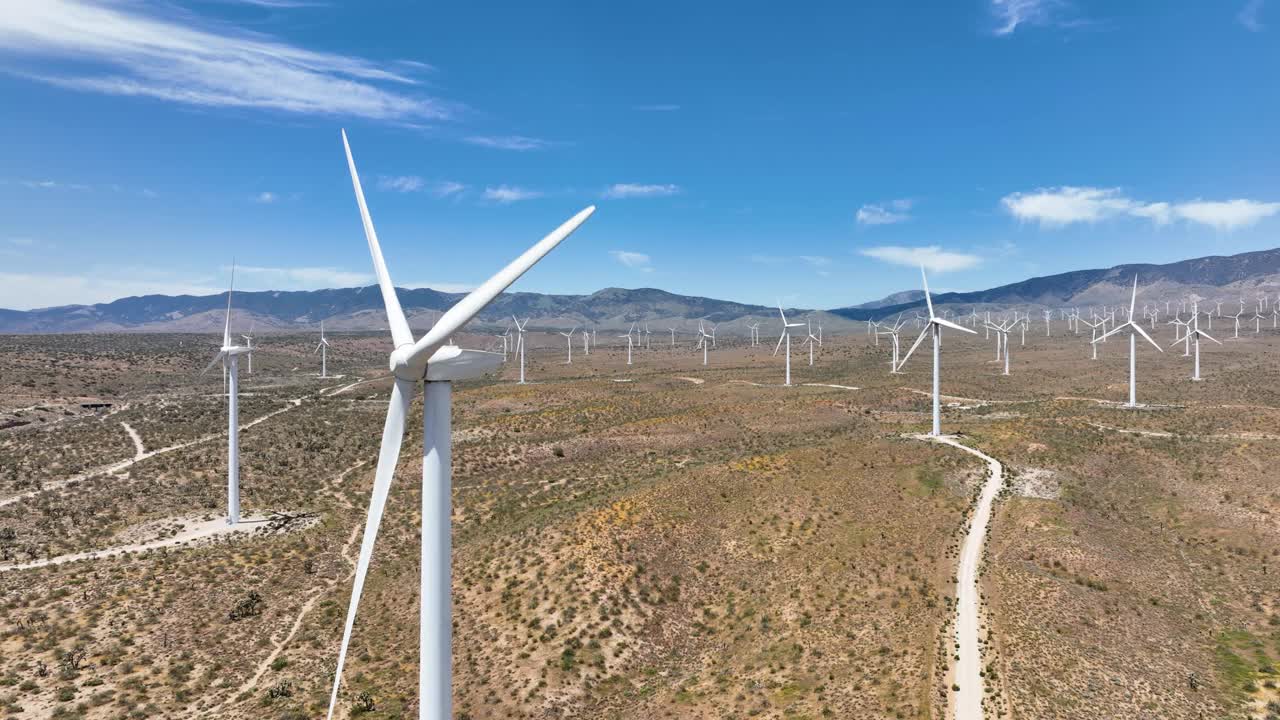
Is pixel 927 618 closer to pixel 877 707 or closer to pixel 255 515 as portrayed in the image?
pixel 877 707

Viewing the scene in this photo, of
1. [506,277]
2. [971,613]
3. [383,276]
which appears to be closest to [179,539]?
[383,276]

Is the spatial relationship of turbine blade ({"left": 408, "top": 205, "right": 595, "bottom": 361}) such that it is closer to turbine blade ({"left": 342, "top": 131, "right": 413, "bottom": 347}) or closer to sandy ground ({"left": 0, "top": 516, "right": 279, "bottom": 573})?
turbine blade ({"left": 342, "top": 131, "right": 413, "bottom": 347})

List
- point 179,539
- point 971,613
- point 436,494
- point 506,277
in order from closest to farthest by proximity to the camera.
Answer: point 436,494 → point 506,277 → point 971,613 → point 179,539

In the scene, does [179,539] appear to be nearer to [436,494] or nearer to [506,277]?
[436,494]

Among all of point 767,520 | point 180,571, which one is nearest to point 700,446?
point 767,520

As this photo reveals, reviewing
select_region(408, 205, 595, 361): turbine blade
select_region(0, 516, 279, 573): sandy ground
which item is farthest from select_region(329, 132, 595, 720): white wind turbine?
select_region(0, 516, 279, 573): sandy ground

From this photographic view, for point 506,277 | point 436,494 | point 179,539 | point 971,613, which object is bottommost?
point 971,613
